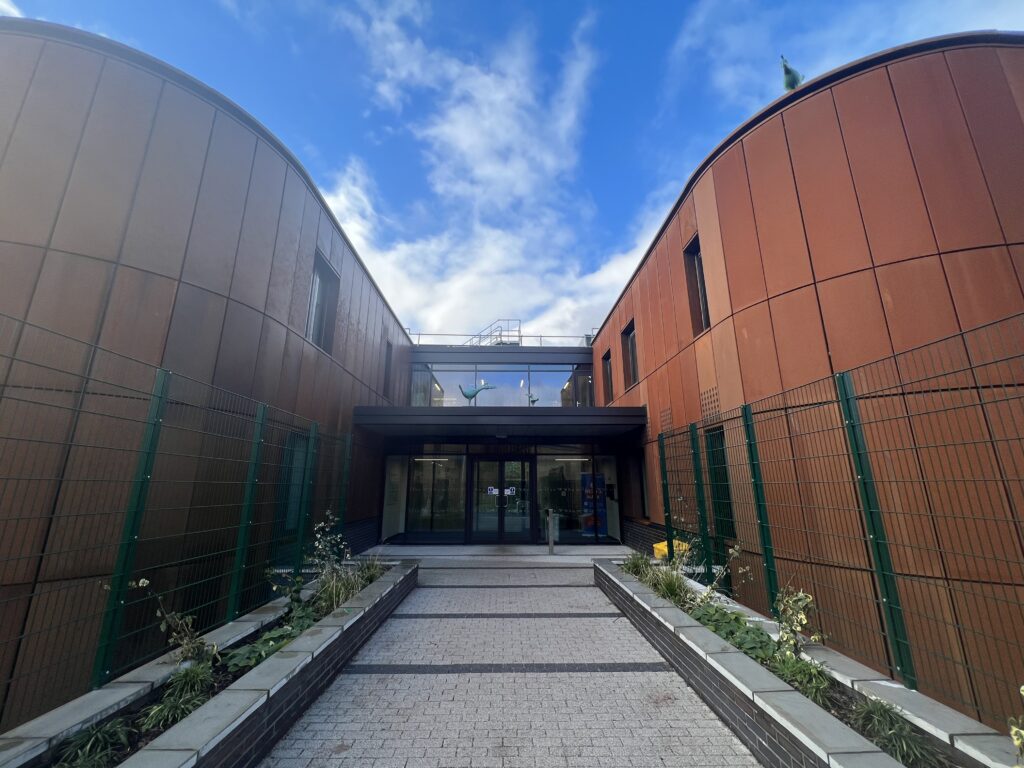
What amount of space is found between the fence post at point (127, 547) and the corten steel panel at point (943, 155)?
26.8 ft

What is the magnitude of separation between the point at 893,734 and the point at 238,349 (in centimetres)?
747

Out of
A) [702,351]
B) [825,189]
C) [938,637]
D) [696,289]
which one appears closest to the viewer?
[938,637]

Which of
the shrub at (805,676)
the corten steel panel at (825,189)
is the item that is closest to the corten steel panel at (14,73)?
the shrub at (805,676)

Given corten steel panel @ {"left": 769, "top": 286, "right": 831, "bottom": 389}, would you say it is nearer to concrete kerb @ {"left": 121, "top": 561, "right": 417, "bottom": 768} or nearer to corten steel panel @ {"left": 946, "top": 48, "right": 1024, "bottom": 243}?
corten steel panel @ {"left": 946, "top": 48, "right": 1024, "bottom": 243}

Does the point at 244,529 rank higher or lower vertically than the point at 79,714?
higher

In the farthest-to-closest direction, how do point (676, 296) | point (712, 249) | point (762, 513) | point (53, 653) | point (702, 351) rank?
point (676, 296)
point (702, 351)
point (712, 249)
point (762, 513)
point (53, 653)

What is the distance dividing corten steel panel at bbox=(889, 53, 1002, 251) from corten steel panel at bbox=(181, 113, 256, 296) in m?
8.86

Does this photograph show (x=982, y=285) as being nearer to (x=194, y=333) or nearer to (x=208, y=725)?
(x=208, y=725)

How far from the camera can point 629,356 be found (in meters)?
12.0

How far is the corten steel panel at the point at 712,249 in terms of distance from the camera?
6.91 meters

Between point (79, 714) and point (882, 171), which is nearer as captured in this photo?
point (79, 714)

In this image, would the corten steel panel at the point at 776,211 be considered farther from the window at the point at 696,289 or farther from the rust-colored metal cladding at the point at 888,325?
the window at the point at 696,289

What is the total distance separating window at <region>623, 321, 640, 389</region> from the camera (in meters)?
11.6

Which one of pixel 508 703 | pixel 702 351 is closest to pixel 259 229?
pixel 508 703
